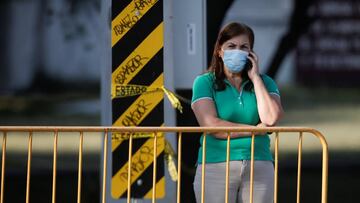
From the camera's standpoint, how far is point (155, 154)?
20.2ft

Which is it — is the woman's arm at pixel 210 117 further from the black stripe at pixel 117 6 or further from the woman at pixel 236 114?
the black stripe at pixel 117 6

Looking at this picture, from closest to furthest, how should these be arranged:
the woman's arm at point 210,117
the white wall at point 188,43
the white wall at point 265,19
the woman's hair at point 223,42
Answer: the woman's arm at point 210,117 → the woman's hair at point 223,42 → the white wall at point 188,43 → the white wall at point 265,19

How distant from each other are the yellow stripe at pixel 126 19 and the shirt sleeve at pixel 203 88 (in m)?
0.65

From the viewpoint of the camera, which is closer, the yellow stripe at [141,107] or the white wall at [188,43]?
the yellow stripe at [141,107]

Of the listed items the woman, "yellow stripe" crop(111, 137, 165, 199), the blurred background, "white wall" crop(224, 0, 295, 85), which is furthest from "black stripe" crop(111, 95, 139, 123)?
"white wall" crop(224, 0, 295, 85)

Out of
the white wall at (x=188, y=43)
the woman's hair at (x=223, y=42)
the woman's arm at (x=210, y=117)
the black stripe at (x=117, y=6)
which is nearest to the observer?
the woman's arm at (x=210, y=117)

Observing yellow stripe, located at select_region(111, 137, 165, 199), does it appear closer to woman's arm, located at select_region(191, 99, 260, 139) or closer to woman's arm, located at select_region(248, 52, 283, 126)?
woman's arm, located at select_region(191, 99, 260, 139)

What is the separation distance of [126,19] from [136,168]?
33.6 inches

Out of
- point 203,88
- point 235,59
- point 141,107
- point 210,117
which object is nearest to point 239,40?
point 235,59

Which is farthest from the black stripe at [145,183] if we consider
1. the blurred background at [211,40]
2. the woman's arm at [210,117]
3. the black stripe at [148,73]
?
the blurred background at [211,40]

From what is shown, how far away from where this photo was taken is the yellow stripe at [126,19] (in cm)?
670

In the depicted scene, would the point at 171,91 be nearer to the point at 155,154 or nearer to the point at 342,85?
the point at 155,154

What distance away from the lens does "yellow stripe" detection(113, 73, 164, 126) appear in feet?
22.1

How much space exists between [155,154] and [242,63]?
67cm
